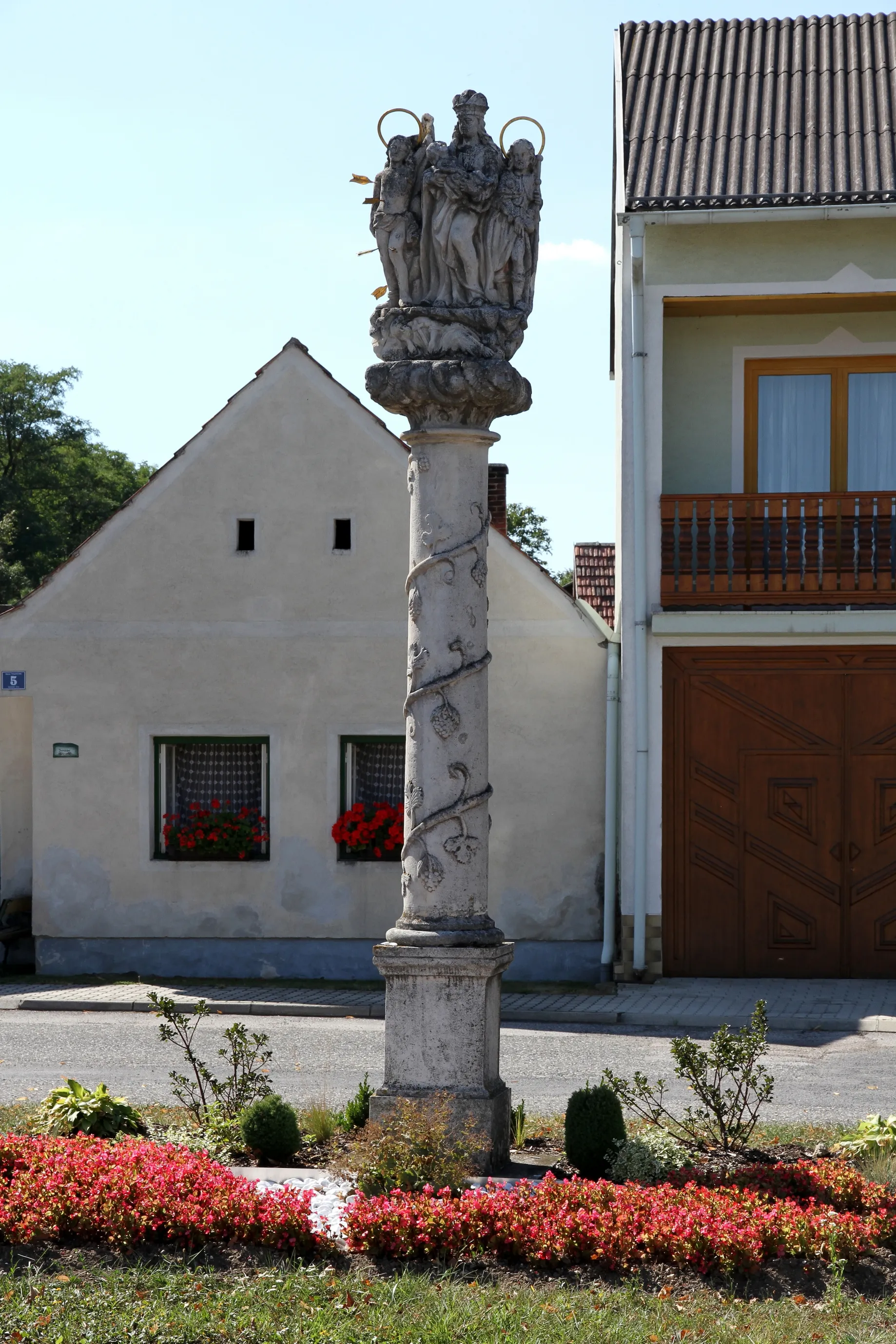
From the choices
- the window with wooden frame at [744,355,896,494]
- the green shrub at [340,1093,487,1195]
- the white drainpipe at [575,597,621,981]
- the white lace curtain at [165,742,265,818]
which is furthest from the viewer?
the white lace curtain at [165,742,265,818]

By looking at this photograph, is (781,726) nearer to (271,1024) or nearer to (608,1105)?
(271,1024)

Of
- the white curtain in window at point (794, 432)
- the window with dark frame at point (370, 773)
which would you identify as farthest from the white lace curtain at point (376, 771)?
the white curtain in window at point (794, 432)

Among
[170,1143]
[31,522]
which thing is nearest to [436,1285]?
[170,1143]

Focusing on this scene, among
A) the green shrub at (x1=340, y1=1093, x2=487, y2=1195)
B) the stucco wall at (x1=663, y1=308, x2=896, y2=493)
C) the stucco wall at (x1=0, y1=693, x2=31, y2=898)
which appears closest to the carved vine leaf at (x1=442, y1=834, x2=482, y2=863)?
the green shrub at (x1=340, y1=1093, x2=487, y2=1195)

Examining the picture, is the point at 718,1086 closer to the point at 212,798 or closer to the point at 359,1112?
the point at 359,1112

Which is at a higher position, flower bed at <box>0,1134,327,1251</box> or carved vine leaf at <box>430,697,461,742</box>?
carved vine leaf at <box>430,697,461,742</box>

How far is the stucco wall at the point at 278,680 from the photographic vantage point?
16.3 meters

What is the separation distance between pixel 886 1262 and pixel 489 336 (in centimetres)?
464

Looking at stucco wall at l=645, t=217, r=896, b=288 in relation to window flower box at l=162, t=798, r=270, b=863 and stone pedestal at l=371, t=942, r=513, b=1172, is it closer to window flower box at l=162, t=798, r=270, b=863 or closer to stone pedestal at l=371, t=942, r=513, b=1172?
window flower box at l=162, t=798, r=270, b=863

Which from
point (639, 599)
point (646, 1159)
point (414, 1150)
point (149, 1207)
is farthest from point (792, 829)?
point (149, 1207)

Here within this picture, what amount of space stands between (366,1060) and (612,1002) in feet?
11.3

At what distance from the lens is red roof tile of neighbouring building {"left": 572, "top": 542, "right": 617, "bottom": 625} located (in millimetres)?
18438

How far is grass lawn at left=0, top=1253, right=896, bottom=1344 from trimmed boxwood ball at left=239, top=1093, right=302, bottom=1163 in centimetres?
142

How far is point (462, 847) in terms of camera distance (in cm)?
798
